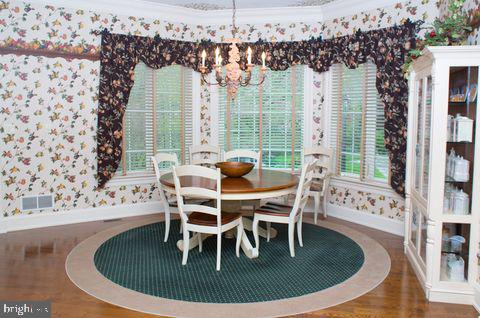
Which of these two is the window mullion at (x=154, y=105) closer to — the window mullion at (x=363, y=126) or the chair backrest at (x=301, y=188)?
the chair backrest at (x=301, y=188)

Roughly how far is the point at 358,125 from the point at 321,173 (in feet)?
2.69

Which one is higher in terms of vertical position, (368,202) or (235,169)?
(235,169)

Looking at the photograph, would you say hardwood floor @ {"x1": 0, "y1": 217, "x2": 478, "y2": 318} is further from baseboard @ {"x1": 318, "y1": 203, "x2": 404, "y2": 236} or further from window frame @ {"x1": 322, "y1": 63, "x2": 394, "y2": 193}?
window frame @ {"x1": 322, "y1": 63, "x2": 394, "y2": 193}

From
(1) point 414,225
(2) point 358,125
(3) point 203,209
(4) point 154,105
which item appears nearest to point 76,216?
(4) point 154,105

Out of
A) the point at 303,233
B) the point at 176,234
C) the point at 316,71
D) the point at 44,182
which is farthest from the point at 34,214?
the point at 316,71

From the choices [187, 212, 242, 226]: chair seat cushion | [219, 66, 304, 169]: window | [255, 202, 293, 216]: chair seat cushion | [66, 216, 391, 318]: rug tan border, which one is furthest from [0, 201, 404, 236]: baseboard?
[187, 212, 242, 226]: chair seat cushion

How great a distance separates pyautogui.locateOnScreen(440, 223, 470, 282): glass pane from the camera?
3387mm

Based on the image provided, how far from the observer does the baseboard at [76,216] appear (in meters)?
5.16

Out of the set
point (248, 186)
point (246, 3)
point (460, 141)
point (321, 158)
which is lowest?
point (248, 186)

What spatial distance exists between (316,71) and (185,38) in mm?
1915

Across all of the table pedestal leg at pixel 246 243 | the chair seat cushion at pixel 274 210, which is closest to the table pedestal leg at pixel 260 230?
the table pedestal leg at pixel 246 243

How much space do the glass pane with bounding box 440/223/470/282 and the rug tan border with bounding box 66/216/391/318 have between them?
0.54 meters

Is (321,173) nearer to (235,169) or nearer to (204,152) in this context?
(204,152)

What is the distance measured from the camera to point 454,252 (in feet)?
11.3
